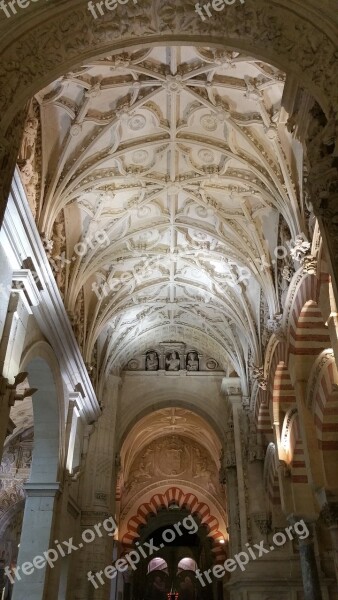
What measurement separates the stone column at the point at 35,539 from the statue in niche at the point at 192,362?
8.34m

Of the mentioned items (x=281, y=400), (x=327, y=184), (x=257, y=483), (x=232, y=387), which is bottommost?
(x=327, y=184)

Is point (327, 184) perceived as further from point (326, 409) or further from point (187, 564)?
point (187, 564)

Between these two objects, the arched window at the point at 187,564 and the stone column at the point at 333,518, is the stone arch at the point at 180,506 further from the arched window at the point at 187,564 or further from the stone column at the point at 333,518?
the stone column at the point at 333,518

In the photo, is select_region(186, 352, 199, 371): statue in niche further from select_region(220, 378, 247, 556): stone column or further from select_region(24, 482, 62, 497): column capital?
select_region(24, 482, 62, 497): column capital

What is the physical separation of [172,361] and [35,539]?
9018 mm

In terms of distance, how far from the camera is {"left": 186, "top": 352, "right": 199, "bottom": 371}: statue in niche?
17770mm

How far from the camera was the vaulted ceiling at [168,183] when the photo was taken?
8.51 meters

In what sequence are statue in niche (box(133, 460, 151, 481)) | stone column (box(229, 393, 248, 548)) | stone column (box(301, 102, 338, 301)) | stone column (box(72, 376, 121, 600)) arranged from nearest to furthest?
1. stone column (box(301, 102, 338, 301))
2. stone column (box(72, 376, 121, 600))
3. stone column (box(229, 393, 248, 548))
4. statue in niche (box(133, 460, 151, 481))

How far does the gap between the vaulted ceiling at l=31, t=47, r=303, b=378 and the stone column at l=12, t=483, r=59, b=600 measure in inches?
143

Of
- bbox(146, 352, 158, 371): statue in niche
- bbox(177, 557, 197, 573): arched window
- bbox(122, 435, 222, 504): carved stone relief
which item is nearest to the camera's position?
bbox(146, 352, 158, 371): statue in niche

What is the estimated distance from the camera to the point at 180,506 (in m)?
21.3

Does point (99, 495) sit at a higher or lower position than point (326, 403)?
higher

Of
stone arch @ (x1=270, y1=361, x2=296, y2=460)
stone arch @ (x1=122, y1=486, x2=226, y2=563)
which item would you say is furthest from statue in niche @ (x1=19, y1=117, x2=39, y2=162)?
stone arch @ (x1=122, y1=486, x2=226, y2=563)

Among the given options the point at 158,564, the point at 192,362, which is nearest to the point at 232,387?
the point at 192,362
